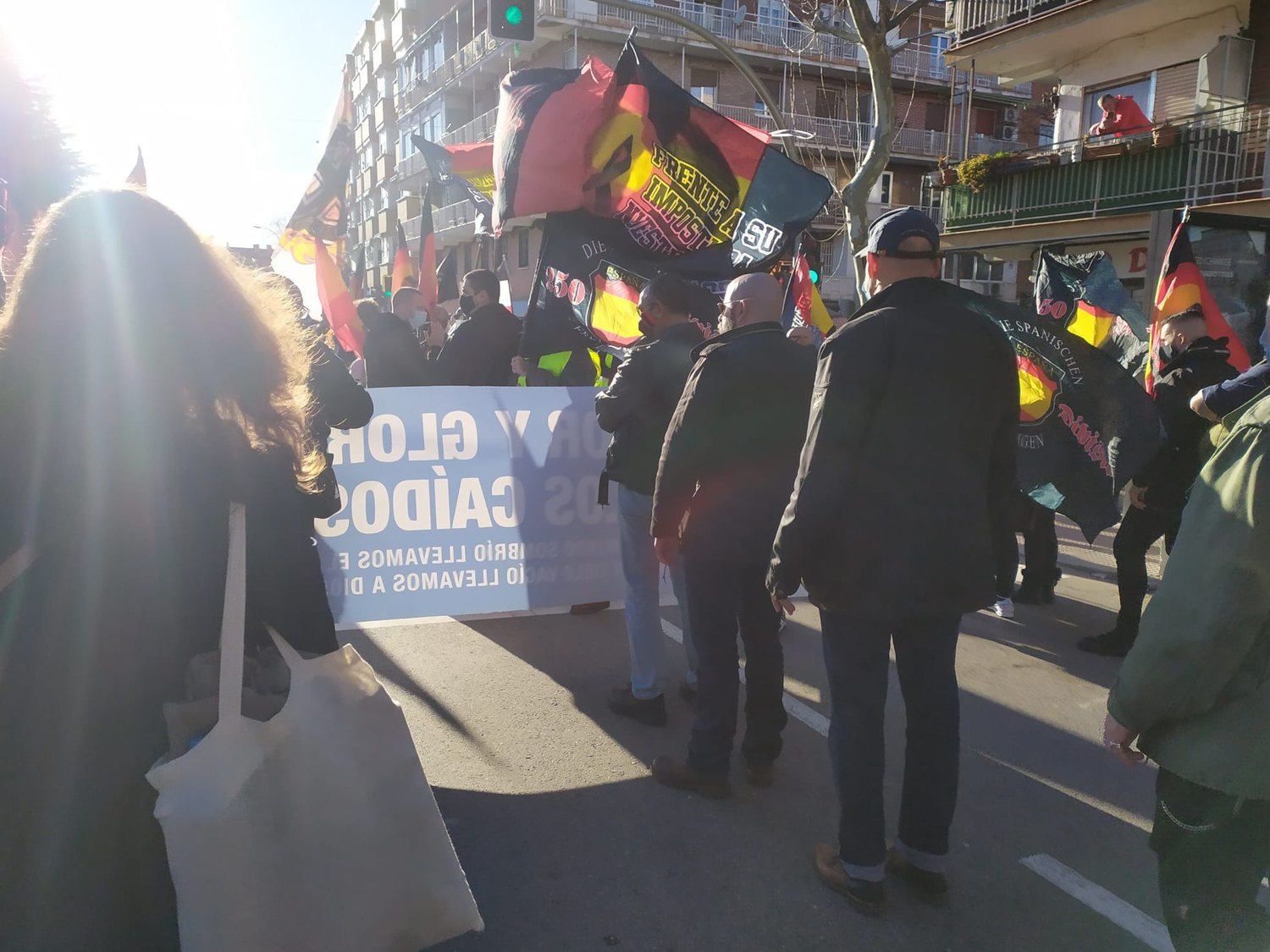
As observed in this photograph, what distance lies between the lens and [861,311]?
2.76 m

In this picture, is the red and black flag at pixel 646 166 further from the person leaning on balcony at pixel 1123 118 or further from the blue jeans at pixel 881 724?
the person leaning on balcony at pixel 1123 118

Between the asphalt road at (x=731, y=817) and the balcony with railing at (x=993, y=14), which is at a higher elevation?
the balcony with railing at (x=993, y=14)

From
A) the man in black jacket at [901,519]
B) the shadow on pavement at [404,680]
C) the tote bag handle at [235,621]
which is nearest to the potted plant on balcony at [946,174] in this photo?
the shadow on pavement at [404,680]

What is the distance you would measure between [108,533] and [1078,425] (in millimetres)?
4776

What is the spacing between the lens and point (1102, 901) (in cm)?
294

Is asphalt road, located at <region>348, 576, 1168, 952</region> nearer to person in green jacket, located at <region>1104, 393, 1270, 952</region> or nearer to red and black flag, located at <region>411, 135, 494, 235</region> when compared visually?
person in green jacket, located at <region>1104, 393, 1270, 952</region>

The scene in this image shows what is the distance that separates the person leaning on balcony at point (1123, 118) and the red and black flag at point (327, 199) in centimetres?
1271

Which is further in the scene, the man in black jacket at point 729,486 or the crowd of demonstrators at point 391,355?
the crowd of demonstrators at point 391,355

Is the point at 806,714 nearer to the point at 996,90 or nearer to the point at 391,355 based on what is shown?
the point at 391,355

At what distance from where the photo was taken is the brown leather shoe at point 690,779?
355 cm

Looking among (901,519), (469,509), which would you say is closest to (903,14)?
(469,509)

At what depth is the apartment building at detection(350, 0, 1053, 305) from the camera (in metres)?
34.0

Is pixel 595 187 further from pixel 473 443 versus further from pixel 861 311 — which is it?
pixel 861 311

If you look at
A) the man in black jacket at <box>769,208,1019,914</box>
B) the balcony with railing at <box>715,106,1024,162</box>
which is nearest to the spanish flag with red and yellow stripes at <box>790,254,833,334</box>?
the man in black jacket at <box>769,208,1019,914</box>
